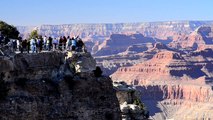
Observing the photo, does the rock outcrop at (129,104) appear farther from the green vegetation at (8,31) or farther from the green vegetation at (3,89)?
the green vegetation at (3,89)

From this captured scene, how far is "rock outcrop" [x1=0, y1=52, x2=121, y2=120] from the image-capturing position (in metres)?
28.5

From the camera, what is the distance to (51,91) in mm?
29922

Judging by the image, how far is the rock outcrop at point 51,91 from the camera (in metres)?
28.5

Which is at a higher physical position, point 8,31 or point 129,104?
point 8,31

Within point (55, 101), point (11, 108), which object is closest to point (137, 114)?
point (55, 101)

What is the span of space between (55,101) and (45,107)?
2.59 ft

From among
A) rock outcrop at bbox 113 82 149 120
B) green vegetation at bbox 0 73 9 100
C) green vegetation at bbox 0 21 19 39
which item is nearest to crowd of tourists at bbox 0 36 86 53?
green vegetation at bbox 0 73 9 100

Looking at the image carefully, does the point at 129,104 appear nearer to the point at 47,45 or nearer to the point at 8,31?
the point at 47,45

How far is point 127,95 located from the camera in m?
42.8

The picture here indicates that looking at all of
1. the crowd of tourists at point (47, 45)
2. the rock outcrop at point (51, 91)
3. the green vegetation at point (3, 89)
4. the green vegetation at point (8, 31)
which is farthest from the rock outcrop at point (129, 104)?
the green vegetation at point (3, 89)

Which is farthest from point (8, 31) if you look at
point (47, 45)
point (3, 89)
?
point (3, 89)

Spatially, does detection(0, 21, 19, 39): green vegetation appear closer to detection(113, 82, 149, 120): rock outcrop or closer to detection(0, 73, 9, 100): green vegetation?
detection(113, 82, 149, 120): rock outcrop

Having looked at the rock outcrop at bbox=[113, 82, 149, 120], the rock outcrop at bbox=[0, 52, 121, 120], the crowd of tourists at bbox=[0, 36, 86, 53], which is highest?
the crowd of tourists at bbox=[0, 36, 86, 53]

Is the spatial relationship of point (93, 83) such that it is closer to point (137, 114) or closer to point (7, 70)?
point (7, 70)
